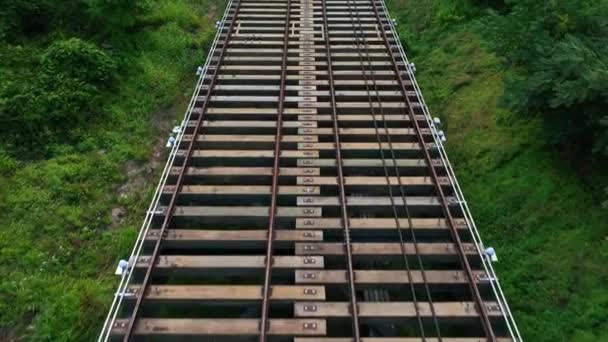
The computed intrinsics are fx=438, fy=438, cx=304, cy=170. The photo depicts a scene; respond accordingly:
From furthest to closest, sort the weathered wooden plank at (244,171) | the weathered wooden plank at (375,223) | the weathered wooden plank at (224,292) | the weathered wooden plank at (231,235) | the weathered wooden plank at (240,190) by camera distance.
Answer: the weathered wooden plank at (244,171), the weathered wooden plank at (240,190), the weathered wooden plank at (375,223), the weathered wooden plank at (231,235), the weathered wooden plank at (224,292)

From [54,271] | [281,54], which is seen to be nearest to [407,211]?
[54,271]

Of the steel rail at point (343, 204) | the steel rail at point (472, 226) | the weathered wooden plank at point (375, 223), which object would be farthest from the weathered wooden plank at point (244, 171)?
the steel rail at point (472, 226)

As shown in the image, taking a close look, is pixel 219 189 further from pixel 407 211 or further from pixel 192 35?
pixel 192 35

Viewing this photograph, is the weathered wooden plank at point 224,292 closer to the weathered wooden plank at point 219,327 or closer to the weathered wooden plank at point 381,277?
the weathered wooden plank at point 381,277

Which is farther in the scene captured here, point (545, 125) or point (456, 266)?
point (545, 125)

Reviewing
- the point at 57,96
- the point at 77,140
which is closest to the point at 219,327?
the point at 77,140

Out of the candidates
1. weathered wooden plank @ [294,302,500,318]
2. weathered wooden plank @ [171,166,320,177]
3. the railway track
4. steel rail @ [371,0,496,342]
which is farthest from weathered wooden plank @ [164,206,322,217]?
steel rail @ [371,0,496,342]
